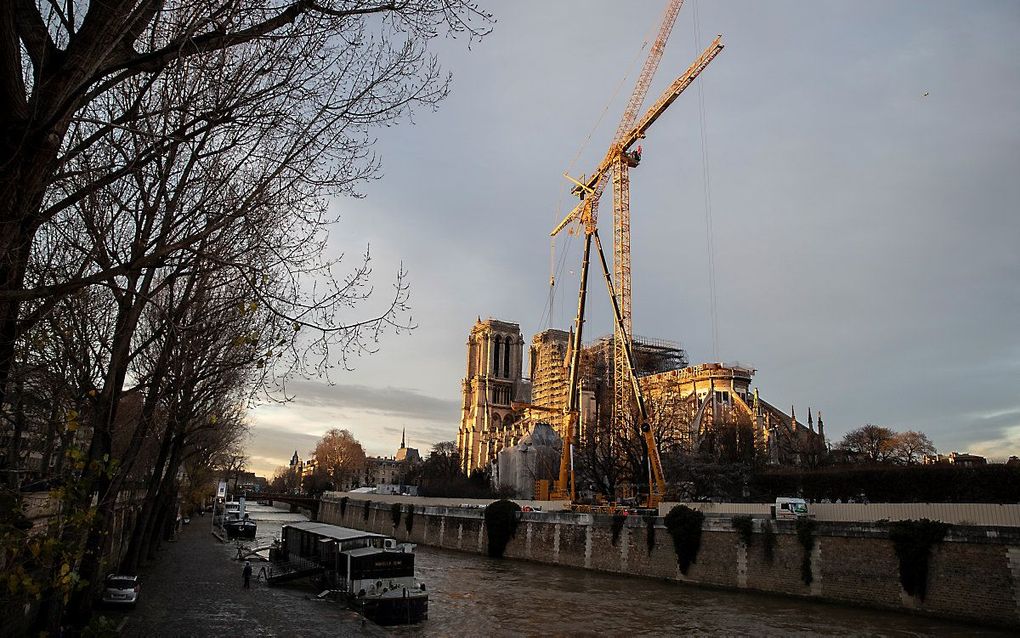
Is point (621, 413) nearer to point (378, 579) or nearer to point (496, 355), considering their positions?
point (378, 579)

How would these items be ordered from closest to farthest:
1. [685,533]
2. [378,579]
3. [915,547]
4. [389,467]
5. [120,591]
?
1. [120,591]
2. [915,547]
3. [378,579]
4. [685,533]
5. [389,467]

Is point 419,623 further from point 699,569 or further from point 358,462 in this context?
point 358,462

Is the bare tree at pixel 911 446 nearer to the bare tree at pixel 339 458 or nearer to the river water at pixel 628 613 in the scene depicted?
the river water at pixel 628 613

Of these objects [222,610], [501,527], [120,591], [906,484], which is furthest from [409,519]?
[120,591]

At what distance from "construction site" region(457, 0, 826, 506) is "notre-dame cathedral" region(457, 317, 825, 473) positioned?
0.22 metres

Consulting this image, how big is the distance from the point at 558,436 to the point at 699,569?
56993mm

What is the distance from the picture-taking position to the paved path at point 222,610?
18.4 meters

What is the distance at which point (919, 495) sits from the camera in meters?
33.0

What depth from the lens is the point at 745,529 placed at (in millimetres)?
26906

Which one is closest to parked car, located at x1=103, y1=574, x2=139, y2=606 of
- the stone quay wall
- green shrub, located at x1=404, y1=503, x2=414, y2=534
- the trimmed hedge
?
the stone quay wall

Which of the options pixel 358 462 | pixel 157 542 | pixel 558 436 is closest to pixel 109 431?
pixel 157 542

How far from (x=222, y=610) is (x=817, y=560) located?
1999 cm

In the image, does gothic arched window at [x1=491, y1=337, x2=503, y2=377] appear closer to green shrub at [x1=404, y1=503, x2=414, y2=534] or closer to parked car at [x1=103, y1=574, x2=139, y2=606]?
green shrub at [x1=404, y1=503, x2=414, y2=534]

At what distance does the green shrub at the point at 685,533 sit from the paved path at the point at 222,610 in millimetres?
14092
